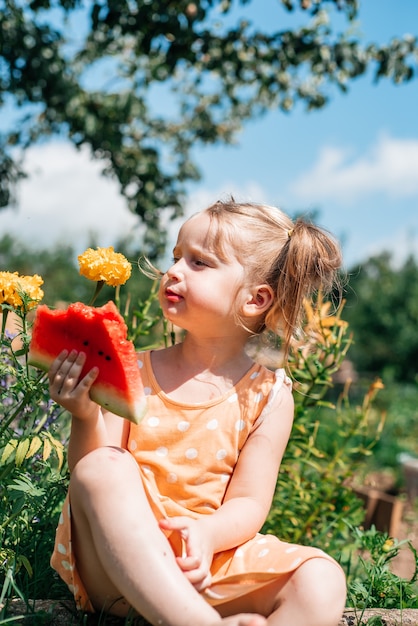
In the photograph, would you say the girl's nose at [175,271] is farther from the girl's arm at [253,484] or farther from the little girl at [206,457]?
the girl's arm at [253,484]

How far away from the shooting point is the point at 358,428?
138 inches

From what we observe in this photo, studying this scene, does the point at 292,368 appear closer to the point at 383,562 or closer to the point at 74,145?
the point at 383,562

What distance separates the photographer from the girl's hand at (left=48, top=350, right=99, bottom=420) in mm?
1833

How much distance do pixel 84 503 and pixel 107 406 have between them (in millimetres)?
251

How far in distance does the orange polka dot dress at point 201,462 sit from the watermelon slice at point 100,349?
0.27m

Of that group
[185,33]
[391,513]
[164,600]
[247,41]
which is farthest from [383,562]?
[247,41]

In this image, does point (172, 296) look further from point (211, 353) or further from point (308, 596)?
point (308, 596)

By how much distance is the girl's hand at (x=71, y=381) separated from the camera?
72.2 inches

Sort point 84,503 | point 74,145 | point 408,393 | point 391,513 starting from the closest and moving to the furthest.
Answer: point 84,503, point 391,513, point 74,145, point 408,393

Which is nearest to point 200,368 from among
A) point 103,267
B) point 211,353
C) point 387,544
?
point 211,353

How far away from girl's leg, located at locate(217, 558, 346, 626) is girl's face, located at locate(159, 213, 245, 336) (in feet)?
2.61

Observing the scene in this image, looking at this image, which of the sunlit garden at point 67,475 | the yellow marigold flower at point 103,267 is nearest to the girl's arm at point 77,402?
the sunlit garden at point 67,475

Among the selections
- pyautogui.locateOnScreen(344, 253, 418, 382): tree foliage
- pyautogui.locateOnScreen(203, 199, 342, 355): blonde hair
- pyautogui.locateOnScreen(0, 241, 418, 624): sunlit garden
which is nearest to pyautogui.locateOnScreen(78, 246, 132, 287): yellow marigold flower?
pyautogui.locateOnScreen(0, 241, 418, 624): sunlit garden

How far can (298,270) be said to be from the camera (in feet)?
7.75
